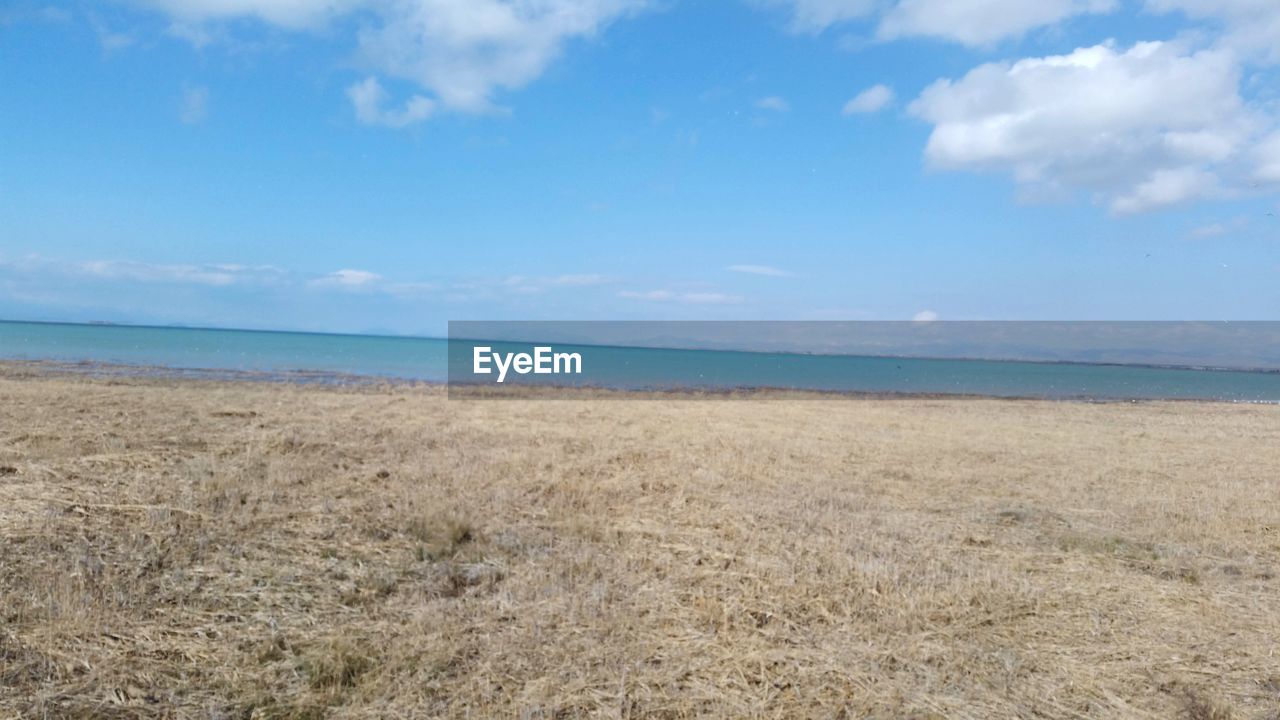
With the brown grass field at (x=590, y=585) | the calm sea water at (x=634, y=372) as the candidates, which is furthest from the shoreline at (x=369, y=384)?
the brown grass field at (x=590, y=585)

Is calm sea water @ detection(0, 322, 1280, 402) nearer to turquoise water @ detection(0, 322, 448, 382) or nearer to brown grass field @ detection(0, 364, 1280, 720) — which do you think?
turquoise water @ detection(0, 322, 448, 382)

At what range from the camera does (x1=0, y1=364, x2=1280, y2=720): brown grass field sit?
5090mm

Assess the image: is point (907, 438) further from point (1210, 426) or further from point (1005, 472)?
point (1210, 426)

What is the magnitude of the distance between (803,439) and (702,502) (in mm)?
8817

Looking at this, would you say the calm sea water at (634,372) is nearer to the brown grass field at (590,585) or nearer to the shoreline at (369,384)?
the shoreline at (369,384)

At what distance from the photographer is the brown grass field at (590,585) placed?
5090mm

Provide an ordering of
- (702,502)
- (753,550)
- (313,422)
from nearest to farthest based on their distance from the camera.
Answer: (753,550)
(702,502)
(313,422)

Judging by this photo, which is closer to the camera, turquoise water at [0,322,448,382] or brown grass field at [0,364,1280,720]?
brown grass field at [0,364,1280,720]

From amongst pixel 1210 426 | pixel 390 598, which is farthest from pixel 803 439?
pixel 1210 426

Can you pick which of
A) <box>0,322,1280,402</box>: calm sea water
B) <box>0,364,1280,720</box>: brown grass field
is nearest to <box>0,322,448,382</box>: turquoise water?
<box>0,322,1280,402</box>: calm sea water

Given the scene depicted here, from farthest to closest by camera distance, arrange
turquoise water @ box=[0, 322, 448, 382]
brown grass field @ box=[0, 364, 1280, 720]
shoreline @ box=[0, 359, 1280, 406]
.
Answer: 1. turquoise water @ box=[0, 322, 448, 382]
2. shoreline @ box=[0, 359, 1280, 406]
3. brown grass field @ box=[0, 364, 1280, 720]

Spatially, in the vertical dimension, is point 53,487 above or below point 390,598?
above

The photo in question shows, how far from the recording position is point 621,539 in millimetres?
8570

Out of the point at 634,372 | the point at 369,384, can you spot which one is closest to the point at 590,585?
the point at 369,384
